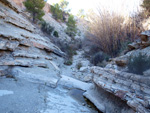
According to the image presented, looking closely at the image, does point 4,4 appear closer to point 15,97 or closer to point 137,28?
point 15,97

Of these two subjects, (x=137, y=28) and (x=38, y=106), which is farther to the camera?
(x=137, y=28)

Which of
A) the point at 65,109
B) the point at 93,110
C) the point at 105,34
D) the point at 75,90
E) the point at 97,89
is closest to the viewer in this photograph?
the point at 65,109

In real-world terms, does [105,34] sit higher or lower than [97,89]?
higher

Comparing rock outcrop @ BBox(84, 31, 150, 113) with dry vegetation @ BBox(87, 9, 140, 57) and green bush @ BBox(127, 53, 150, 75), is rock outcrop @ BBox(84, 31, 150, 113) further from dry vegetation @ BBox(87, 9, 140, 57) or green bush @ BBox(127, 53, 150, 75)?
dry vegetation @ BBox(87, 9, 140, 57)

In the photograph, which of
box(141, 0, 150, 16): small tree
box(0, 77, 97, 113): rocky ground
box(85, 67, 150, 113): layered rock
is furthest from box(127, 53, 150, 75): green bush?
box(141, 0, 150, 16): small tree

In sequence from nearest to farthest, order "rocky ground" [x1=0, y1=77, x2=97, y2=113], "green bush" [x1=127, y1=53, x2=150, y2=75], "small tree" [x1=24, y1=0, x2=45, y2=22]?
"rocky ground" [x1=0, y1=77, x2=97, y2=113] → "green bush" [x1=127, y1=53, x2=150, y2=75] → "small tree" [x1=24, y1=0, x2=45, y2=22]

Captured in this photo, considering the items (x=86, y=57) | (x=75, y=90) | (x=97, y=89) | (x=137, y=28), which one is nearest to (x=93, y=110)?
(x=97, y=89)

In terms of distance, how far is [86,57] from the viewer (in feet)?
32.5

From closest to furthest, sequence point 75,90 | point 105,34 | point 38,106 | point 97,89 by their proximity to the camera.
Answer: point 38,106 < point 97,89 < point 75,90 < point 105,34

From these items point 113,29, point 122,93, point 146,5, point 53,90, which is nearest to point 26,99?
point 53,90

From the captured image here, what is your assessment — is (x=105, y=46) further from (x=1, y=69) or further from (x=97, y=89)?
(x=1, y=69)

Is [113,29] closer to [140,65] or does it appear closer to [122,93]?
[140,65]

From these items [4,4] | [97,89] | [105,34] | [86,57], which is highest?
[105,34]

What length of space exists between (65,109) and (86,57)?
7554 millimetres
